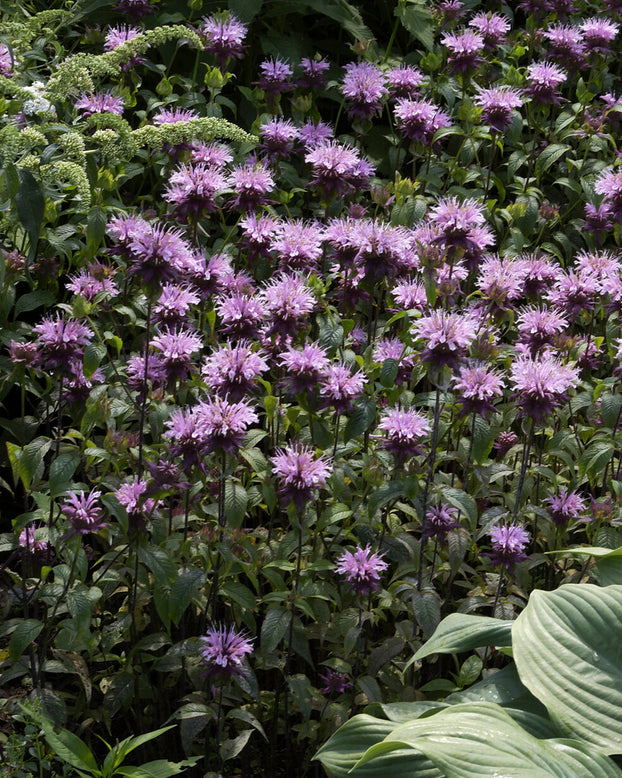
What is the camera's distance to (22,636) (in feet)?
7.07

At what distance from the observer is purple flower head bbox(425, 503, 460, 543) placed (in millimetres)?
2387

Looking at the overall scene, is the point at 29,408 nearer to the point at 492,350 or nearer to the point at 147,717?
the point at 147,717

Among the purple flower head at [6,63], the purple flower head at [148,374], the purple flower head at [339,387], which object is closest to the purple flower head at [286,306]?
the purple flower head at [339,387]

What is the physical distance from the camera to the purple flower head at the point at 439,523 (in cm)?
239

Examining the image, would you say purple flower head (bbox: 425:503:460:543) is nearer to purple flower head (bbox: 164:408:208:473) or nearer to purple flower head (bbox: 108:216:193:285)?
purple flower head (bbox: 164:408:208:473)

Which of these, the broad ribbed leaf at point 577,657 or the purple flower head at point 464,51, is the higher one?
the purple flower head at point 464,51

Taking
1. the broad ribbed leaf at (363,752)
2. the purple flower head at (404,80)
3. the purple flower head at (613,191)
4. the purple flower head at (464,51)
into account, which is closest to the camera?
the broad ribbed leaf at (363,752)

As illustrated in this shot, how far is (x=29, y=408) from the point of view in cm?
312

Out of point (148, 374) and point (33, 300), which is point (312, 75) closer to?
point (33, 300)

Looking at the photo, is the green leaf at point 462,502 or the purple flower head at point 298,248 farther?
the purple flower head at point 298,248

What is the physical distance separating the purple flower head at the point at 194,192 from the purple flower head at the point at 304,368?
1.56 ft

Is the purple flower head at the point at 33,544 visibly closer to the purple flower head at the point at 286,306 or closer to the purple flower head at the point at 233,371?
the purple flower head at the point at 233,371

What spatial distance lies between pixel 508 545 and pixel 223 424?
742 millimetres

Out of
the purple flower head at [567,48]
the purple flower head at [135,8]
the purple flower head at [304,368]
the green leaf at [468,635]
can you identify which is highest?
the purple flower head at [567,48]
